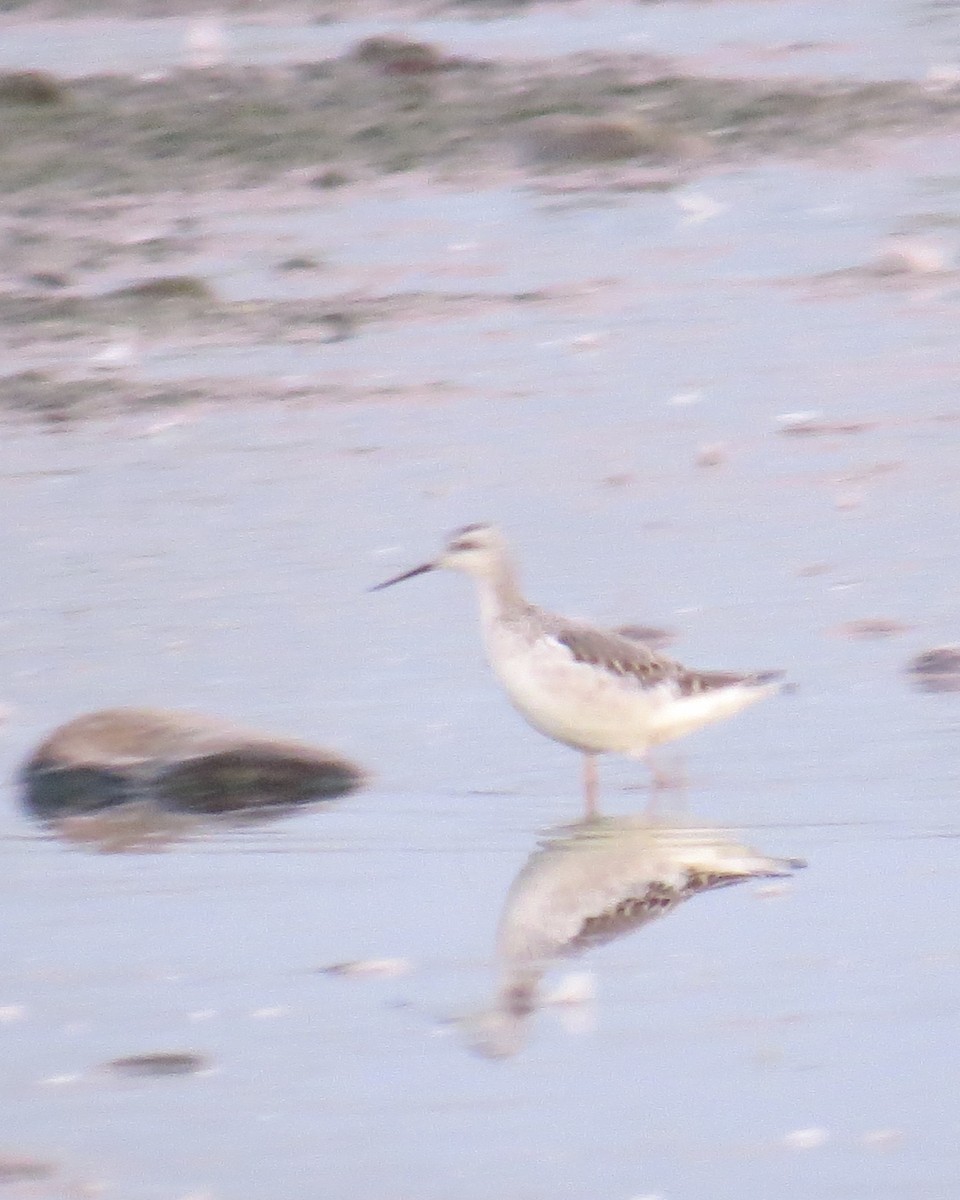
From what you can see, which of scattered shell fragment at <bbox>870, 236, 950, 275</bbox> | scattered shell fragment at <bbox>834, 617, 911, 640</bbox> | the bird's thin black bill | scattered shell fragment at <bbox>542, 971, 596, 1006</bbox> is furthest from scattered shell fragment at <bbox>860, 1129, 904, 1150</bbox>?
scattered shell fragment at <bbox>870, 236, 950, 275</bbox>

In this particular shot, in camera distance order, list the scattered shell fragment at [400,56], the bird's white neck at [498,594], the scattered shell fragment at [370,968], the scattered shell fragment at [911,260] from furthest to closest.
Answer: the scattered shell fragment at [400,56], the scattered shell fragment at [911,260], the bird's white neck at [498,594], the scattered shell fragment at [370,968]

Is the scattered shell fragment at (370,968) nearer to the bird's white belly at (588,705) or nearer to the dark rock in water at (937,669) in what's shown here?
the bird's white belly at (588,705)

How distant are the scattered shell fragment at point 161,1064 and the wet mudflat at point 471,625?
0.01 meters

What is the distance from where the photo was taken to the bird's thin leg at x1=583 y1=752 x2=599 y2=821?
7629 mm

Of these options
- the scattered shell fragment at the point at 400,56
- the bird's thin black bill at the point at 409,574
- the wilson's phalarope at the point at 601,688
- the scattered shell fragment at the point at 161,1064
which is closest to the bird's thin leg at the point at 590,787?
the wilson's phalarope at the point at 601,688

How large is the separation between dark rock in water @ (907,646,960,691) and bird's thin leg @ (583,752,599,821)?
3.19ft

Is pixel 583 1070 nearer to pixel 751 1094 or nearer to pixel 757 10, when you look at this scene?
pixel 751 1094

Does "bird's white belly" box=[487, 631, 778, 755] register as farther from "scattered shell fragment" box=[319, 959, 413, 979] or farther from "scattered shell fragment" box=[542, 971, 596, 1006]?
"scattered shell fragment" box=[542, 971, 596, 1006]

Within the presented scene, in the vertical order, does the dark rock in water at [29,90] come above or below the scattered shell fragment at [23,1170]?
above

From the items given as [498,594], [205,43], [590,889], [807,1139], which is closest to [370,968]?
[590,889]

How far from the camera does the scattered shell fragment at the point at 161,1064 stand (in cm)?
544

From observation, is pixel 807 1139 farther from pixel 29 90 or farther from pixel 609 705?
pixel 29 90

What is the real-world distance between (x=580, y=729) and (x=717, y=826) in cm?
86

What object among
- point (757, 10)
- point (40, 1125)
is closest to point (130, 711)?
point (40, 1125)
